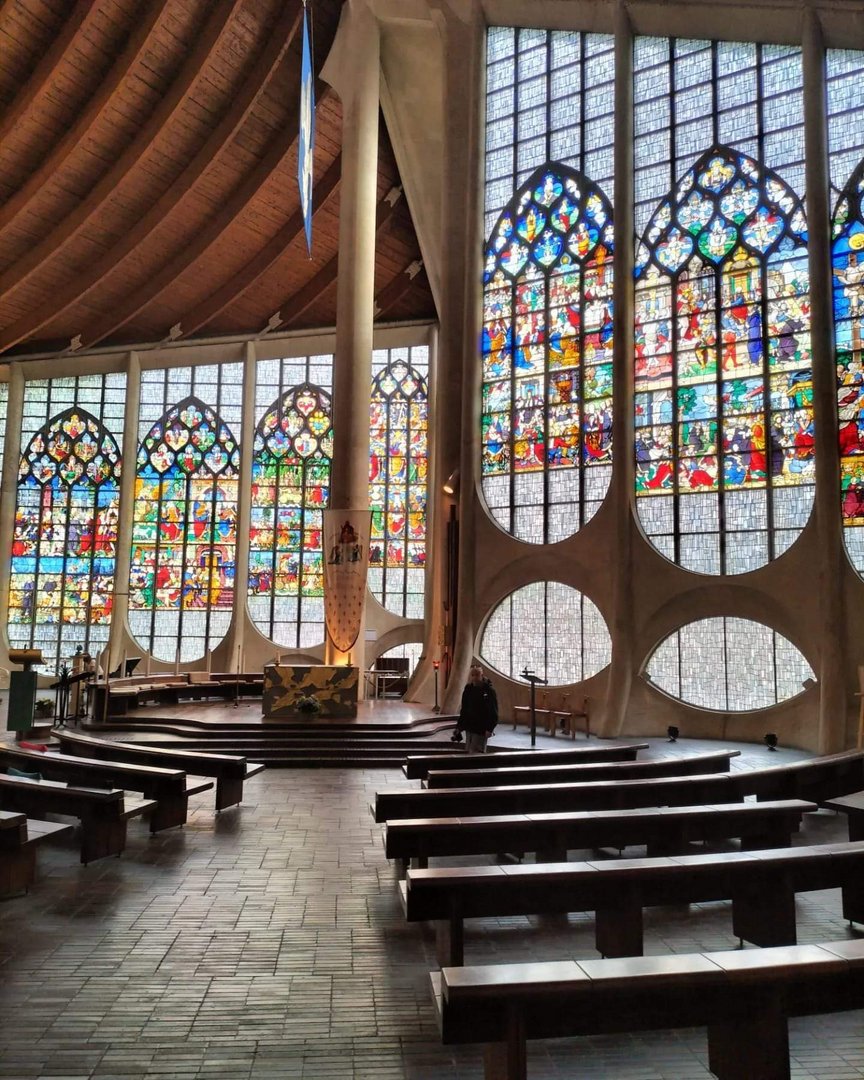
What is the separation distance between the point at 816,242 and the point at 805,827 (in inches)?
302

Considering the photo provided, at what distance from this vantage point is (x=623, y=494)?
455 inches

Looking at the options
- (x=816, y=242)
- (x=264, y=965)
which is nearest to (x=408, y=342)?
(x=816, y=242)

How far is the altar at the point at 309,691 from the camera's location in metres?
10.6

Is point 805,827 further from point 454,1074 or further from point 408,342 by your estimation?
point 408,342

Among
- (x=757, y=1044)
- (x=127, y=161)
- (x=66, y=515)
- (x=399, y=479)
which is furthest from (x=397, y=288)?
(x=757, y=1044)

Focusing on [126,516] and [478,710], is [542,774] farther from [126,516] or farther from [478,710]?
[126,516]

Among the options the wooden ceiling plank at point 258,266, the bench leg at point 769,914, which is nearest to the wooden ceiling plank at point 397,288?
the wooden ceiling plank at point 258,266

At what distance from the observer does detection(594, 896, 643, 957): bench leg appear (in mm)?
2947

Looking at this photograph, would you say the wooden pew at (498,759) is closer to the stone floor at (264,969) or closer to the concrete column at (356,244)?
the stone floor at (264,969)

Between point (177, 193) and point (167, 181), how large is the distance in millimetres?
558

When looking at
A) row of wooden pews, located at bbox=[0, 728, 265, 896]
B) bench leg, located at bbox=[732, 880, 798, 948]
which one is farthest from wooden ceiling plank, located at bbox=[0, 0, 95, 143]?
bench leg, located at bbox=[732, 880, 798, 948]

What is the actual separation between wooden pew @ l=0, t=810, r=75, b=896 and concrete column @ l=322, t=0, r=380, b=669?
9.20m

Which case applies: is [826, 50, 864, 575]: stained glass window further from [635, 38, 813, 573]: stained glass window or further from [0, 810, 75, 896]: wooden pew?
[0, 810, 75, 896]: wooden pew

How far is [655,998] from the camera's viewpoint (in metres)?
1.95
